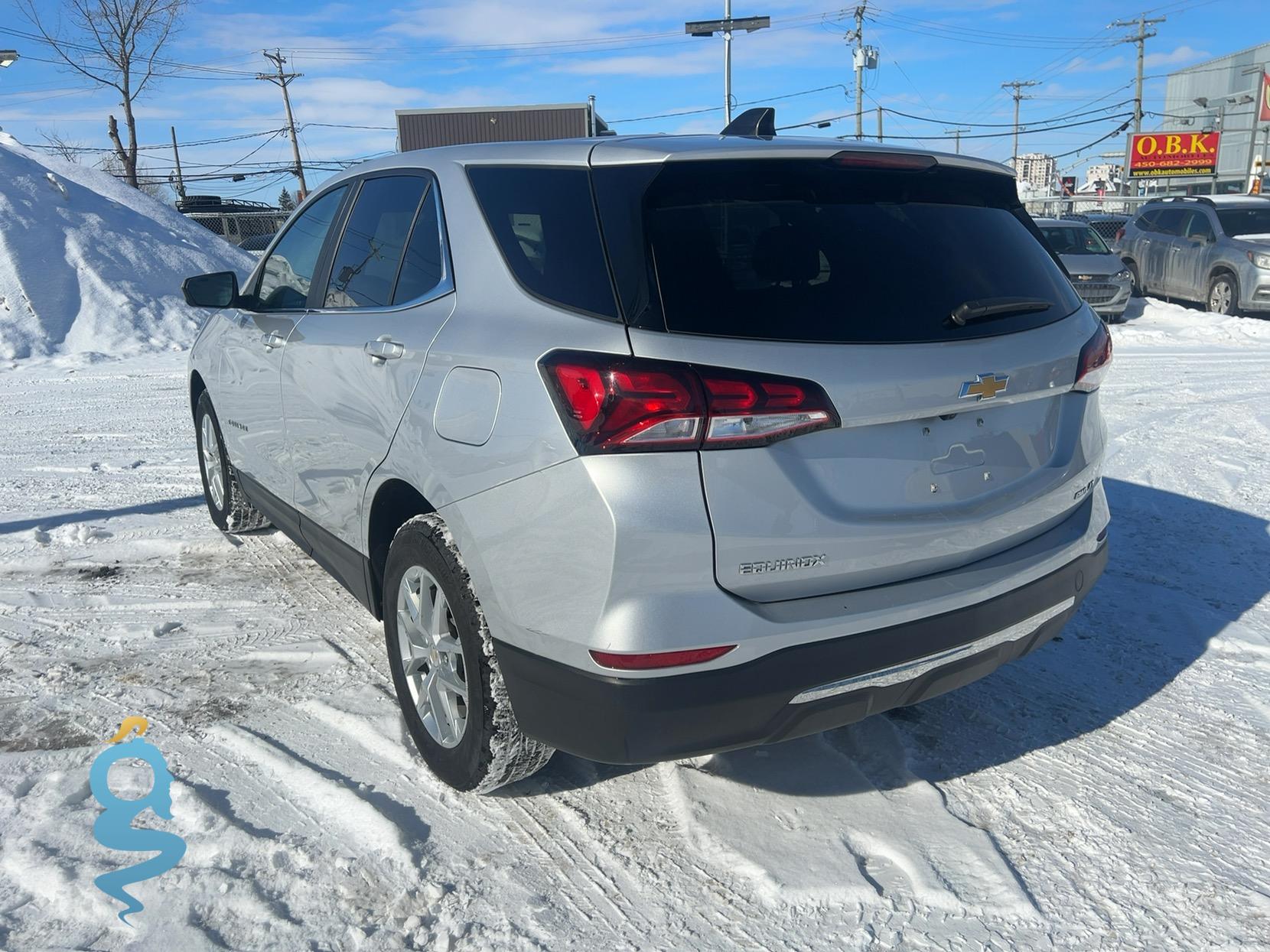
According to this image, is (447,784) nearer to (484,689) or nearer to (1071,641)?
(484,689)

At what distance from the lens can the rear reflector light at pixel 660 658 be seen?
7.47 feet

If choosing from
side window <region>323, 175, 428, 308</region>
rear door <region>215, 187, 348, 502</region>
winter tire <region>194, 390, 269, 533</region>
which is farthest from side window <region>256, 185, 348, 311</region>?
winter tire <region>194, 390, 269, 533</region>

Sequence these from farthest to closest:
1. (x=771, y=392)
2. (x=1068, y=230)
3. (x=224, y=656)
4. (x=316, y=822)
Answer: (x=1068, y=230)
(x=224, y=656)
(x=316, y=822)
(x=771, y=392)

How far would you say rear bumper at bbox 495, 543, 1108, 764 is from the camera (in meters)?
2.32

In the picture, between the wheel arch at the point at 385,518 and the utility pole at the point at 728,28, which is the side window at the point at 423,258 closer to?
the wheel arch at the point at 385,518

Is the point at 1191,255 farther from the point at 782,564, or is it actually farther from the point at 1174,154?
the point at 1174,154

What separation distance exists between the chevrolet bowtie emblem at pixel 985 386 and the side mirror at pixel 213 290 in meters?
3.33

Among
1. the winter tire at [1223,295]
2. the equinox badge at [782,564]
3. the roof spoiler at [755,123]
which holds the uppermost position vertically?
the roof spoiler at [755,123]

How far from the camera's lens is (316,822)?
9.42 ft

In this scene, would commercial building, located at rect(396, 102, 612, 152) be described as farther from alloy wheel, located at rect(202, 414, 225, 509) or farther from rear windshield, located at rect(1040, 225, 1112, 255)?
alloy wheel, located at rect(202, 414, 225, 509)

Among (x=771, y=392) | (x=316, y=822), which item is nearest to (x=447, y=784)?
(x=316, y=822)

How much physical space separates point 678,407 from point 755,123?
1.41 m

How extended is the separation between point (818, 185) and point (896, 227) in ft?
0.80

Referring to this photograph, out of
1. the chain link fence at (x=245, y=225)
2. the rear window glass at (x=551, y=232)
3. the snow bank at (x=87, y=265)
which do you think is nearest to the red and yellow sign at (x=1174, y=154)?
the chain link fence at (x=245, y=225)
